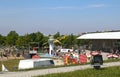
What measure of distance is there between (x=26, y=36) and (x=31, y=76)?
59.6m

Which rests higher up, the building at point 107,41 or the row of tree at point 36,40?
the row of tree at point 36,40

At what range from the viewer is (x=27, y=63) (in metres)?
27.2

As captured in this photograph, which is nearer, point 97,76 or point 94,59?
point 97,76

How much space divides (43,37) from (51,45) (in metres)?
25.4

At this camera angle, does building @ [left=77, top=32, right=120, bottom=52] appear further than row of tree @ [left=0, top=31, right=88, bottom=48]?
No

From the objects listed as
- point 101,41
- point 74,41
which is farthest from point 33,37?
point 101,41

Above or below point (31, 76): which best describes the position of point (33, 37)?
above

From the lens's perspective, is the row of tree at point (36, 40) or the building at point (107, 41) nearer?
the building at point (107, 41)

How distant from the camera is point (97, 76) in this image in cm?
1581

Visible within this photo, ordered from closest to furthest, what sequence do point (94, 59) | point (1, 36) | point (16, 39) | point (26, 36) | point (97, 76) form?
point (97, 76) → point (94, 59) → point (26, 36) → point (16, 39) → point (1, 36)

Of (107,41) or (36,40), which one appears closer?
(107,41)

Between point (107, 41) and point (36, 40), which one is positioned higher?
point (36, 40)

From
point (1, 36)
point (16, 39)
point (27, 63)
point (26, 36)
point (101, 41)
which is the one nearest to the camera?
point (27, 63)

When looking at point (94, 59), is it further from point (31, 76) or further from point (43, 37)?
point (43, 37)
